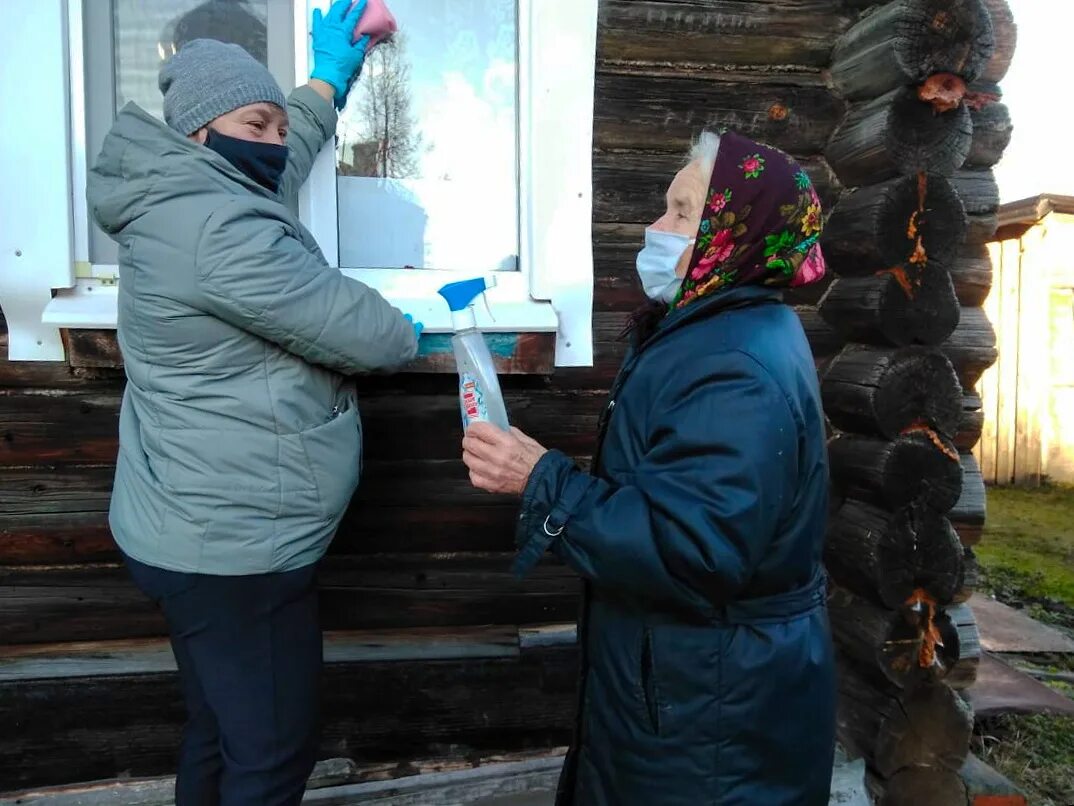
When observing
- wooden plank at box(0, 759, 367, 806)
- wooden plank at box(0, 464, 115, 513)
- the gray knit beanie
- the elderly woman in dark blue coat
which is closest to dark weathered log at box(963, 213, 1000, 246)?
the elderly woman in dark blue coat

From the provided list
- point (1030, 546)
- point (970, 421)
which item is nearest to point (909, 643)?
point (970, 421)

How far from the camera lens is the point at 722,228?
1.41m

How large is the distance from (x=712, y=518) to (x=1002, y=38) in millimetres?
2230

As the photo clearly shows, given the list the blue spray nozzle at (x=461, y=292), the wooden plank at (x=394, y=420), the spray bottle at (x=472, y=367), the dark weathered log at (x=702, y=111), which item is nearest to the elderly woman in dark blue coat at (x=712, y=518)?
the spray bottle at (x=472, y=367)

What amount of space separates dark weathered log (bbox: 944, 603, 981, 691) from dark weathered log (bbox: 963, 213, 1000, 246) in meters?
1.18

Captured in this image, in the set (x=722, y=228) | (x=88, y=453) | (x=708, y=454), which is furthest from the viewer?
(x=88, y=453)

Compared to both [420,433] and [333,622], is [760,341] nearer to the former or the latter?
[420,433]

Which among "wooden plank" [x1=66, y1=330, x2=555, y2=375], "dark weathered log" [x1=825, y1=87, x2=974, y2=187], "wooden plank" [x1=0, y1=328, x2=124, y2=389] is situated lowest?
"wooden plank" [x1=0, y1=328, x2=124, y2=389]

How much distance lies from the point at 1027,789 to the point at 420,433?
2537 millimetres

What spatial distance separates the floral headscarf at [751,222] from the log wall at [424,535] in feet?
3.79

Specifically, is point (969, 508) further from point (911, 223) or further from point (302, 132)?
point (302, 132)

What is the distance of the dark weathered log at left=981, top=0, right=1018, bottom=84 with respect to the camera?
264 centimetres


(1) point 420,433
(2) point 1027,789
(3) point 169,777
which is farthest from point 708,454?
(2) point 1027,789

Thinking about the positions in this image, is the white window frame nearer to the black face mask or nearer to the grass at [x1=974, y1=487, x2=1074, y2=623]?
the black face mask
